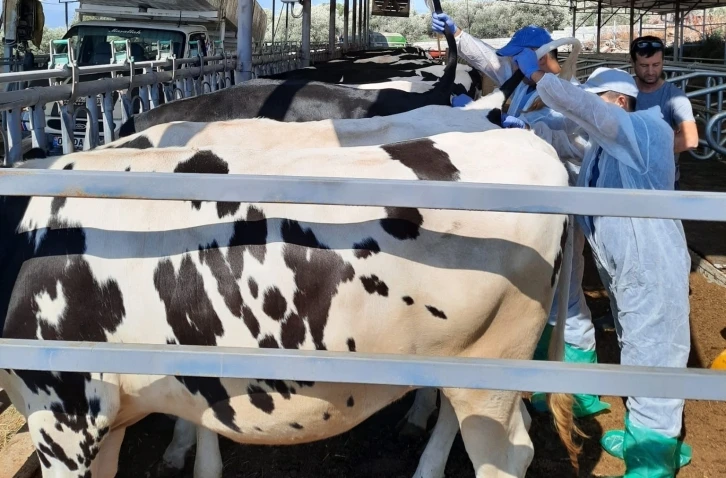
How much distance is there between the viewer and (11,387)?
2.51 metres

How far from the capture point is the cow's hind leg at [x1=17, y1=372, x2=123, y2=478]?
2.33 m

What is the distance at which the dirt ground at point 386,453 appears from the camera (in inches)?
133

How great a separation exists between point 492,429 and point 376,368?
0.90 metres

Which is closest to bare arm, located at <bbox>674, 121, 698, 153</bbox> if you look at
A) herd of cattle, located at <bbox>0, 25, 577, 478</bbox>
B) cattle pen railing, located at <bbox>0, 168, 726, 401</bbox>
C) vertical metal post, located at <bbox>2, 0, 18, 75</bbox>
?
herd of cattle, located at <bbox>0, 25, 577, 478</bbox>

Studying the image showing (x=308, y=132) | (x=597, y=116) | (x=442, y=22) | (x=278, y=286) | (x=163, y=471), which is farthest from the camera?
(x=442, y=22)

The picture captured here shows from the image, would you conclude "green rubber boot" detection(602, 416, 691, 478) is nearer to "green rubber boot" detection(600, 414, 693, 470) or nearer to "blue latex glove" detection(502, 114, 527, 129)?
"green rubber boot" detection(600, 414, 693, 470)

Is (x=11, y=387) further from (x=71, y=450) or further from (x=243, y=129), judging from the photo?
(x=243, y=129)

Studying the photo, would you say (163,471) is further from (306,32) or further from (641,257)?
(306,32)

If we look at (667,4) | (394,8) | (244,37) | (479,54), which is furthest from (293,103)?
(667,4)

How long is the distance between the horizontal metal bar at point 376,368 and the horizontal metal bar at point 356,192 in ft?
1.14

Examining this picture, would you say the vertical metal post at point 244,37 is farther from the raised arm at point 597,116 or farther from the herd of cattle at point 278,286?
the raised arm at point 597,116

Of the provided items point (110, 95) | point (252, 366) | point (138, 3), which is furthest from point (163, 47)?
point (252, 366)

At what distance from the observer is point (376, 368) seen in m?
1.65

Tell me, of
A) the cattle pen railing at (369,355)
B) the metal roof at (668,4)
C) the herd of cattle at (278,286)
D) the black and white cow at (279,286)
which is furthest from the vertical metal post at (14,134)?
the metal roof at (668,4)
